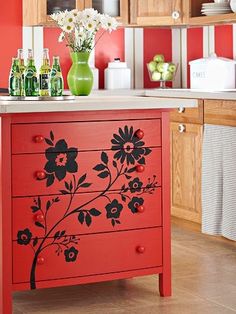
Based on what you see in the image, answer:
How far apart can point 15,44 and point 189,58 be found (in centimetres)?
125

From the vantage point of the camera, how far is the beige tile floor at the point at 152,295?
360 cm

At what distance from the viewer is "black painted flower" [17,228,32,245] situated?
3511 millimetres

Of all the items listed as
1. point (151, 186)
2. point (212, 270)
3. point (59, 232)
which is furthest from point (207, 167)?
point (59, 232)

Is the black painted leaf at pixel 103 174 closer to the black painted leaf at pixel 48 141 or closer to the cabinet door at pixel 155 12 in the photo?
the black painted leaf at pixel 48 141

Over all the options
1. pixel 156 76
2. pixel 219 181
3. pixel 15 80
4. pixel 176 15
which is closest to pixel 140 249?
pixel 15 80

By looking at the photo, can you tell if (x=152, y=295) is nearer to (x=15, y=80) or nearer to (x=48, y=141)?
(x=48, y=141)

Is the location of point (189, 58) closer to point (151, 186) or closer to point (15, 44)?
point (15, 44)

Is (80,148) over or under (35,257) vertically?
over

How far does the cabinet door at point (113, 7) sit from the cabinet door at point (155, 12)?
0.17 feet

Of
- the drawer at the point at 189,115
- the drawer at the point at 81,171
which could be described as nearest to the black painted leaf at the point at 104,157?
the drawer at the point at 81,171

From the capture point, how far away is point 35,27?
6039 mm

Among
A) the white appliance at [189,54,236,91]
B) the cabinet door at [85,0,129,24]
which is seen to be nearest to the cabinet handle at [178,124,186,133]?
the white appliance at [189,54,236,91]

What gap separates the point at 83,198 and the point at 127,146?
0.29 metres

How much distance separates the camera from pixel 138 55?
6.32 meters
